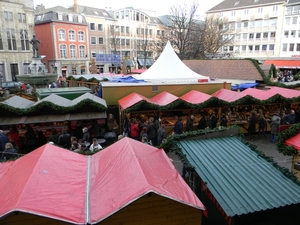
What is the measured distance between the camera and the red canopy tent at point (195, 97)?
12.8 metres

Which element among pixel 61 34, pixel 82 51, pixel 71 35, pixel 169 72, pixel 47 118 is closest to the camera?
pixel 47 118

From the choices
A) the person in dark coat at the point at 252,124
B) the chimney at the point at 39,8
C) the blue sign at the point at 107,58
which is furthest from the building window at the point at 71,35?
the person in dark coat at the point at 252,124

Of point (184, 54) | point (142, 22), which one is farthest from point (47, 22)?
point (184, 54)

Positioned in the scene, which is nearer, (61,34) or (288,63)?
(288,63)

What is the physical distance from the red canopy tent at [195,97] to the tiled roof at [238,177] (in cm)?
604

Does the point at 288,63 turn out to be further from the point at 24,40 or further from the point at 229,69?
A: the point at 24,40

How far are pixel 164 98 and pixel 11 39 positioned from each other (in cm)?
3413

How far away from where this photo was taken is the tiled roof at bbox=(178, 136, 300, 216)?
15.4ft

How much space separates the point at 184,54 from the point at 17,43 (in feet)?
84.9

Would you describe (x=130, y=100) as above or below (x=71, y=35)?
below

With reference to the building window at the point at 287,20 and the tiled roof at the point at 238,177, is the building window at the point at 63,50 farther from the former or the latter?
the tiled roof at the point at 238,177

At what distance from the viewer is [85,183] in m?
4.70

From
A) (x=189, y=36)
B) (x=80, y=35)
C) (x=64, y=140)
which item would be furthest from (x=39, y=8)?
(x=64, y=140)

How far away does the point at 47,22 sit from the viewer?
42844 mm
